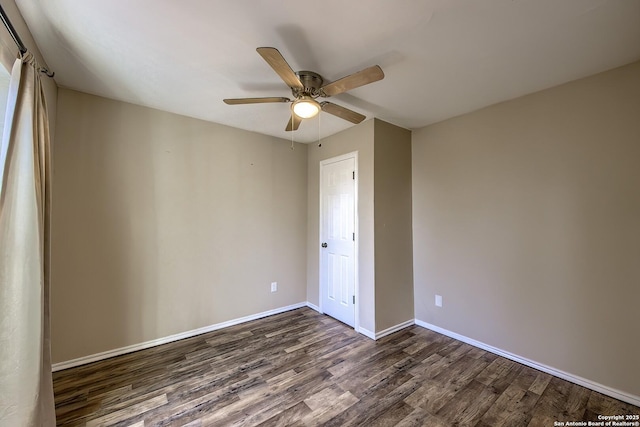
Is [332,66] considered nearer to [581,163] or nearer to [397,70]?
[397,70]

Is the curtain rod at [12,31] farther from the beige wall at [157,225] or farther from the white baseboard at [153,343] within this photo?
the white baseboard at [153,343]

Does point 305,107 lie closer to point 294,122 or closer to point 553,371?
point 294,122

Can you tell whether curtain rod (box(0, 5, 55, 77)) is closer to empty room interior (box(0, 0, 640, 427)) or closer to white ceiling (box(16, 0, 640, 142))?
empty room interior (box(0, 0, 640, 427))

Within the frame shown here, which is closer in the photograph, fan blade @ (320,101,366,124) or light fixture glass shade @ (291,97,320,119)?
light fixture glass shade @ (291,97,320,119)

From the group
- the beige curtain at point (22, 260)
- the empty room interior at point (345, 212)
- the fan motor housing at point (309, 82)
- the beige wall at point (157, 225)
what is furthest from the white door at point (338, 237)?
the beige curtain at point (22, 260)

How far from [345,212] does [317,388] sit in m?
1.90

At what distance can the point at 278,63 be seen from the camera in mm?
1509

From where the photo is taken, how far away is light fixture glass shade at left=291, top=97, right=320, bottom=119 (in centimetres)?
183

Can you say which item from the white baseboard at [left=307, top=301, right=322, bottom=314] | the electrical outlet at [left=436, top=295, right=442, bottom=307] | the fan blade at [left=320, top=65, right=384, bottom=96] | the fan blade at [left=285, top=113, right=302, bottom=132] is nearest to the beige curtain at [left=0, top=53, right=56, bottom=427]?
the fan blade at [left=285, top=113, right=302, bottom=132]

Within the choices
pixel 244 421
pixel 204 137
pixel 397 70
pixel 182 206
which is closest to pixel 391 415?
pixel 244 421

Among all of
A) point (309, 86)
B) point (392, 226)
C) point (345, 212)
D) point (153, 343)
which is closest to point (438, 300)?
point (392, 226)

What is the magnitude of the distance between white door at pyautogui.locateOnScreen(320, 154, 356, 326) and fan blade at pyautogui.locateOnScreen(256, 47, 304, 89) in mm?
1551

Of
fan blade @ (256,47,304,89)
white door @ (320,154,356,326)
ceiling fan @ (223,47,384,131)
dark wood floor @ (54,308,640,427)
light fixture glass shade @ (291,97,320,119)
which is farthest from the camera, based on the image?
white door @ (320,154,356,326)

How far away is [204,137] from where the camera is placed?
2.97 metres
